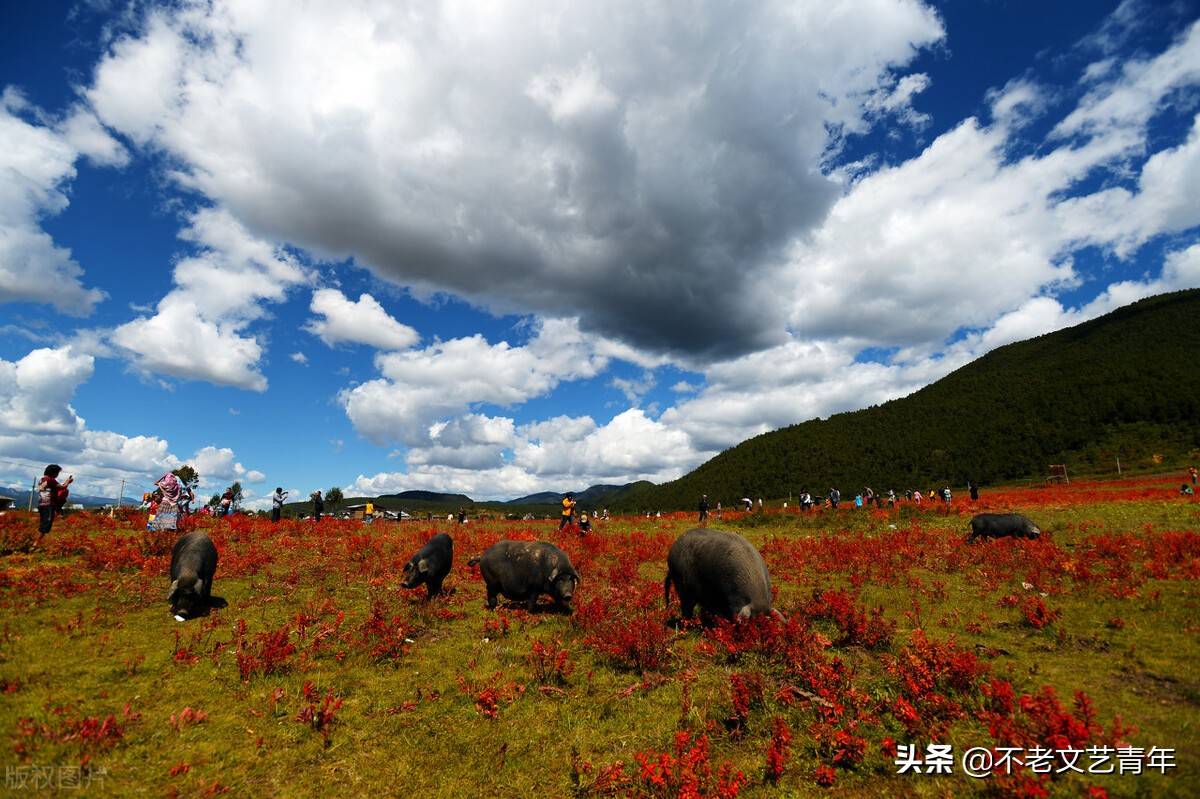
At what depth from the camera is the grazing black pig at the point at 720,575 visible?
399 inches

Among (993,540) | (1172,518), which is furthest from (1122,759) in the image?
(1172,518)

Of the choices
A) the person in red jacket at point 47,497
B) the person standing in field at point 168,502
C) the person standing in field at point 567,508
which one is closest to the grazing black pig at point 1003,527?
the person standing in field at point 567,508

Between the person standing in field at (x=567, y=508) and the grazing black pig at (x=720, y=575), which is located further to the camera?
the person standing in field at (x=567, y=508)

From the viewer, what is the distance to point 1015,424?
342 feet

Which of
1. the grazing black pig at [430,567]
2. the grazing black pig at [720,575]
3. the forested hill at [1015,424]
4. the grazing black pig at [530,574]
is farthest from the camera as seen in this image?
the forested hill at [1015,424]

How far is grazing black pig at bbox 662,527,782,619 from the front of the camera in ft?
33.2

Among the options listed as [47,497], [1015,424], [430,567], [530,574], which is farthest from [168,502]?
[1015,424]

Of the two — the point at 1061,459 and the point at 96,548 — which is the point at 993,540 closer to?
the point at 96,548

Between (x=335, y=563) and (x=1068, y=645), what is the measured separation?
20.1 metres

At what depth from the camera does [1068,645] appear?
8.91 metres

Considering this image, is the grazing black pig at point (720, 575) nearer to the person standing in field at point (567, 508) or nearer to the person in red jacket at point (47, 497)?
the person standing in field at point (567, 508)

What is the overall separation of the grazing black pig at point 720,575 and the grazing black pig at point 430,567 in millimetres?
6745

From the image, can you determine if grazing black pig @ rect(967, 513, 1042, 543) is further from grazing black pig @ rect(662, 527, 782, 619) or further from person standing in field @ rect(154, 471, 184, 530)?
person standing in field @ rect(154, 471, 184, 530)

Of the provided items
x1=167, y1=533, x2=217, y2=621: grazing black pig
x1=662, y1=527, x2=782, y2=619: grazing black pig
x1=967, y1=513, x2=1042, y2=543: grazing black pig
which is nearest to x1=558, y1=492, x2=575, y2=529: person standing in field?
x1=662, y1=527, x2=782, y2=619: grazing black pig
